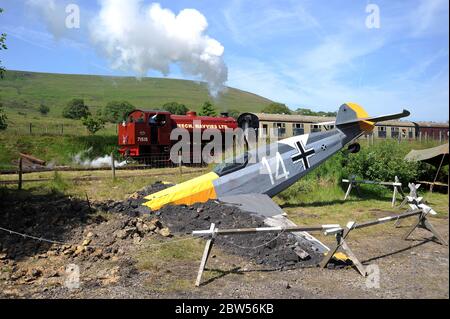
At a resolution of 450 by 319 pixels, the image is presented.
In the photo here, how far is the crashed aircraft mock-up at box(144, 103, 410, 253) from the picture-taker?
997cm

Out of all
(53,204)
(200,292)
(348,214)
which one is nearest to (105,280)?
(200,292)

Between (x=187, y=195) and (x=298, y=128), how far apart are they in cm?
2452

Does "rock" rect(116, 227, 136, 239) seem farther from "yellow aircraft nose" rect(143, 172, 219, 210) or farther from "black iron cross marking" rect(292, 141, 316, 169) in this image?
"black iron cross marking" rect(292, 141, 316, 169)

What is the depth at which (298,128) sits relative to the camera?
1308 inches

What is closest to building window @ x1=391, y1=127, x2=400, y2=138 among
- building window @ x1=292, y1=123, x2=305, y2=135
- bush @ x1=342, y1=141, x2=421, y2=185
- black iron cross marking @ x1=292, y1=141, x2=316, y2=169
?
building window @ x1=292, y1=123, x2=305, y2=135

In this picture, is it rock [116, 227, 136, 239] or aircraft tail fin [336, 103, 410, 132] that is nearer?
rock [116, 227, 136, 239]

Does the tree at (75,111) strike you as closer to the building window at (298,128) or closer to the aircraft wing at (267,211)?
the building window at (298,128)

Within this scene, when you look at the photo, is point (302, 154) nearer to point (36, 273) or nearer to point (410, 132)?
point (36, 273)

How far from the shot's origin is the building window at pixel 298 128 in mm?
32825

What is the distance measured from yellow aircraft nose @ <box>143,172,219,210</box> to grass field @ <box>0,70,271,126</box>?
199 ft

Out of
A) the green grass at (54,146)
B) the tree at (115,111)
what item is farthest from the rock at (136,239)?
the tree at (115,111)

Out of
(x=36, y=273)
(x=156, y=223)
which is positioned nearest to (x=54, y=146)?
(x=156, y=223)

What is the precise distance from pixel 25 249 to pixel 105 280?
2741 mm

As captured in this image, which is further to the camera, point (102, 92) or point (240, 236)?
point (102, 92)
